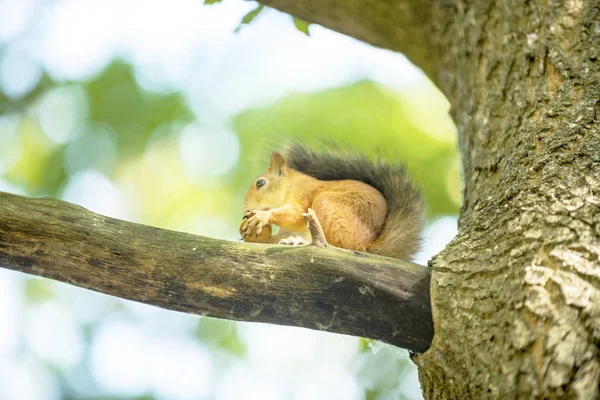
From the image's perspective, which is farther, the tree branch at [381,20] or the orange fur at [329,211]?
the tree branch at [381,20]

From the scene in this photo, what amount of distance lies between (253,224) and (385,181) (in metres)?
0.59

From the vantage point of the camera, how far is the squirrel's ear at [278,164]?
3.19 metres

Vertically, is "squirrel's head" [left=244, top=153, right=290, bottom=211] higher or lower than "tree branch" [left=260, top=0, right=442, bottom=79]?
lower

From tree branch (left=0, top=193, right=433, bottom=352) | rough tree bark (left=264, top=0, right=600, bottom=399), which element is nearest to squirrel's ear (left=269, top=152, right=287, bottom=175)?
rough tree bark (left=264, top=0, right=600, bottom=399)

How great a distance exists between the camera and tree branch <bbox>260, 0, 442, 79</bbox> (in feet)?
9.07

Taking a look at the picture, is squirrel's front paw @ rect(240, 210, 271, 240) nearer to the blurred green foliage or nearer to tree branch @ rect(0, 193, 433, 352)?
tree branch @ rect(0, 193, 433, 352)

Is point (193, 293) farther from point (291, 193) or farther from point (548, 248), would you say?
point (291, 193)

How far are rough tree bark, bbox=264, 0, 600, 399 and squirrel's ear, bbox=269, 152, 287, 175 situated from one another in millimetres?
984

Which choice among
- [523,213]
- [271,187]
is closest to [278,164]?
[271,187]

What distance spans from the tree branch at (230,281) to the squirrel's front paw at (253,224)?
81 centimetres

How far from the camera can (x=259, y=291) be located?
5.64ft

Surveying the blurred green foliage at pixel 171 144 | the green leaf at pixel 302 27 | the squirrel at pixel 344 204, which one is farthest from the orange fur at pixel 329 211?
the blurred green foliage at pixel 171 144

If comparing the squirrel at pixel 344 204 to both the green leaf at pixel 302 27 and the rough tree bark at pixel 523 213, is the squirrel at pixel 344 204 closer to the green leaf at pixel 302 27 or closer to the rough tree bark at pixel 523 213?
the rough tree bark at pixel 523 213

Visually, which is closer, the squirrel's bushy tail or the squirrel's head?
the squirrel's bushy tail
